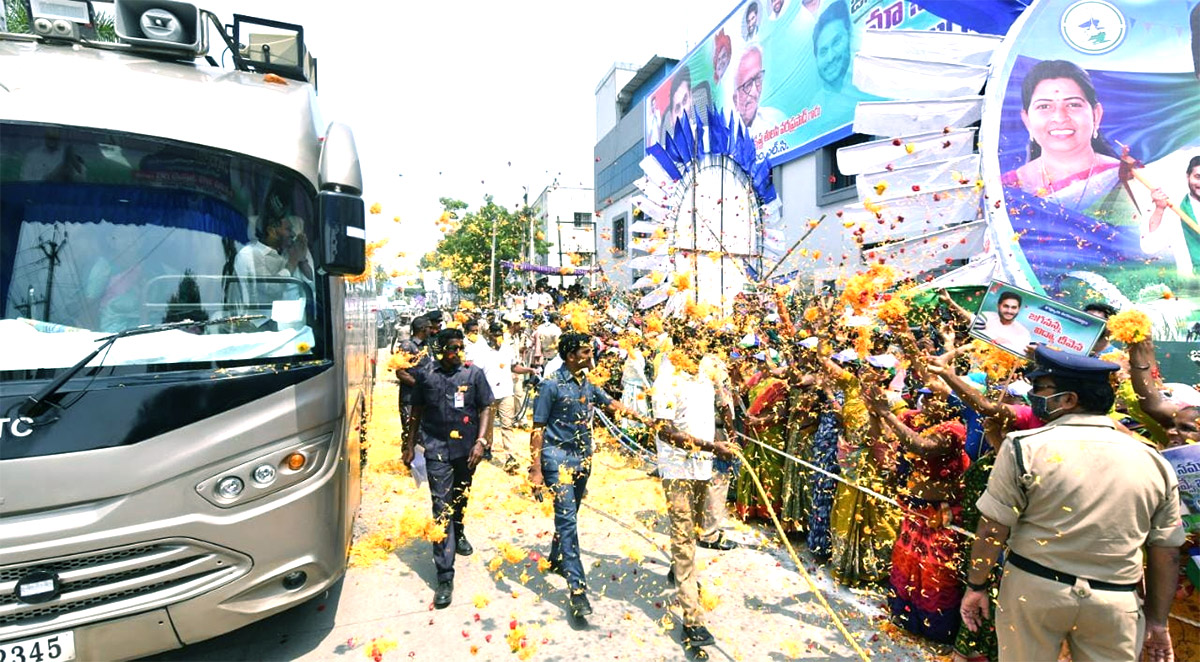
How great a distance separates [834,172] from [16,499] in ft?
56.8

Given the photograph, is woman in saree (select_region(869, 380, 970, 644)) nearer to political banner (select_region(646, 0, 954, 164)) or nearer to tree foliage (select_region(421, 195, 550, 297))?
political banner (select_region(646, 0, 954, 164))

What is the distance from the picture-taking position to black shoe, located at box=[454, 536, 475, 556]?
5320mm

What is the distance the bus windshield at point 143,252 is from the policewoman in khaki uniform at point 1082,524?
3742 mm

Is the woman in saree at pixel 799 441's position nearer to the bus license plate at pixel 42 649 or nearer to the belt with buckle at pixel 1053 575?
the belt with buckle at pixel 1053 575

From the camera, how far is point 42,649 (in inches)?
110

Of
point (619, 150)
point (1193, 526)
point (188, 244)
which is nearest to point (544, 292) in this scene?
point (188, 244)

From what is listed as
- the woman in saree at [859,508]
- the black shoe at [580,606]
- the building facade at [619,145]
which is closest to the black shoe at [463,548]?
the black shoe at [580,606]

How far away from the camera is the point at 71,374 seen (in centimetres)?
282

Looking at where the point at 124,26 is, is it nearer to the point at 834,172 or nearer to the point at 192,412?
the point at 192,412

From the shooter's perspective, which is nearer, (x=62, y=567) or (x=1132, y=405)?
(x=62, y=567)

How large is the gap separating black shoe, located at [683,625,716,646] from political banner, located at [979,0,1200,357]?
482cm

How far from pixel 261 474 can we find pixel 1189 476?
4551 millimetres

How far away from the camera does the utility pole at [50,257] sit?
9.80ft

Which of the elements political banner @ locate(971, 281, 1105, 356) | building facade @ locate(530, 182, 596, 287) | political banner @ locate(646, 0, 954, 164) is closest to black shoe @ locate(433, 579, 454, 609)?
political banner @ locate(971, 281, 1105, 356)
